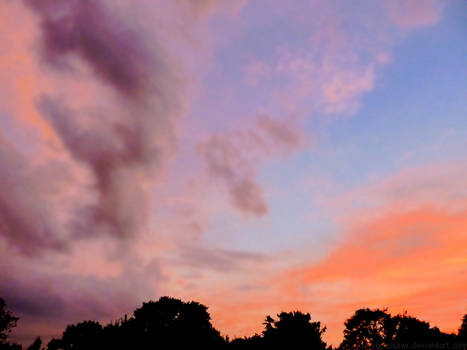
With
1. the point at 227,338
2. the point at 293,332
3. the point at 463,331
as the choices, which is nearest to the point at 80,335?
the point at 227,338

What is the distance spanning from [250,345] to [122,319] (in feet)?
129

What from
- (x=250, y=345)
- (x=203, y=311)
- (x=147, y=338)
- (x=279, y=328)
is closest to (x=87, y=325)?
(x=147, y=338)

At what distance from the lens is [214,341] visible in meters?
72.6

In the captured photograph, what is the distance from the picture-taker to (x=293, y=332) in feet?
190

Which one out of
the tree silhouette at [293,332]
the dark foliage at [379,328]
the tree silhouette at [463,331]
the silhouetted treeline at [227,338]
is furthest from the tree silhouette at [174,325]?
the tree silhouette at [463,331]

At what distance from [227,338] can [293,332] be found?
2287cm

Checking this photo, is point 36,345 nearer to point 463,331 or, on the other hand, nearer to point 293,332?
point 293,332

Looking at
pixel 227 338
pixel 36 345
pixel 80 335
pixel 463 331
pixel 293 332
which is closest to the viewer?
pixel 36 345

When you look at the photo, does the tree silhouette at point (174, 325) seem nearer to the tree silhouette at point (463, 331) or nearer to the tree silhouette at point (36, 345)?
the tree silhouette at point (36, 345)

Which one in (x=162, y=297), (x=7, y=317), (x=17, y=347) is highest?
(x=162, y=297)

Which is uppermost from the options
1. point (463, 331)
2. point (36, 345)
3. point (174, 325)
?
point (174, 325)

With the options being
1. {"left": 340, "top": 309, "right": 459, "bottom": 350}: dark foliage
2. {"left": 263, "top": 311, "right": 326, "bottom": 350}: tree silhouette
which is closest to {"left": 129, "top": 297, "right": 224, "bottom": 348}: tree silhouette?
{"left": 263, "top": 311, "right": 326, "bottom": 350}: tree silhouette

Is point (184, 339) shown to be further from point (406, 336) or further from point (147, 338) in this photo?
point (406, 336)

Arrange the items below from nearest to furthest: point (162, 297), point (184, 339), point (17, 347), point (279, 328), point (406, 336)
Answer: point (17, 347) < point (279, 328) < point (184, 339) < point (406, 336) < point (162, 297)
